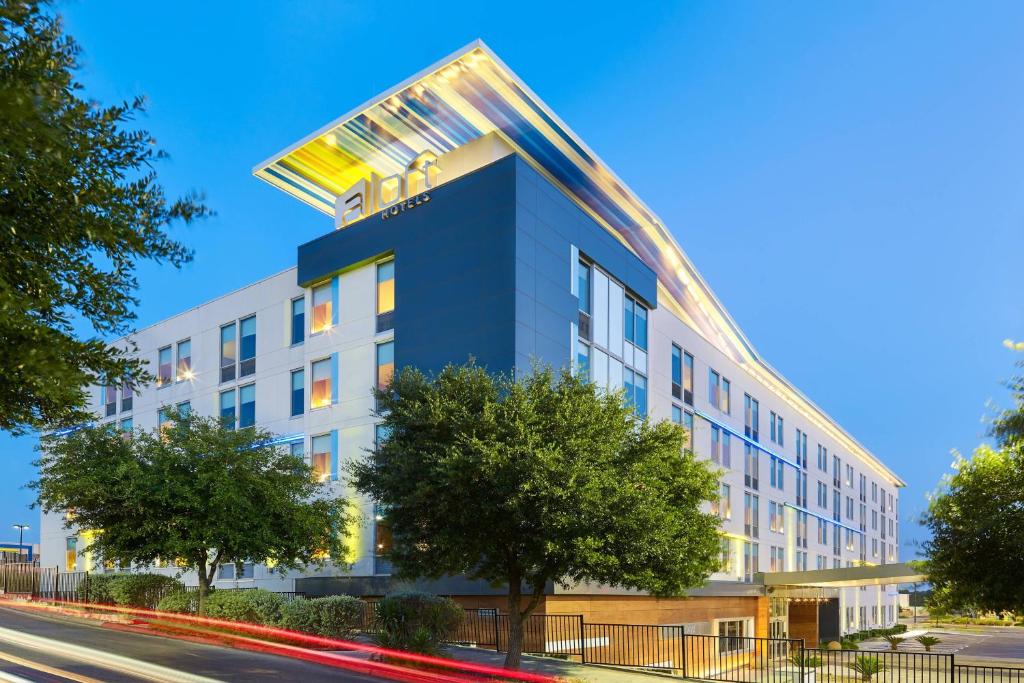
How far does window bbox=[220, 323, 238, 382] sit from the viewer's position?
4362 cm

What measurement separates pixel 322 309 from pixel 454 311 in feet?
27.5

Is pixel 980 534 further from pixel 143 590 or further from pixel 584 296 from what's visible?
pixel 143 590

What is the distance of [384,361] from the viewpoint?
36.0 meters

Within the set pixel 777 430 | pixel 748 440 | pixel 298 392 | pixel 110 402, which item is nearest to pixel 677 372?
pixel 748 440

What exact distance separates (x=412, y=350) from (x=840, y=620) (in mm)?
51115

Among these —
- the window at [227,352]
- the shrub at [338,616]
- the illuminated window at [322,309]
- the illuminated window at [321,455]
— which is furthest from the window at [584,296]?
the window at [227,352]

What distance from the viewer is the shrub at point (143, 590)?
34469 mm

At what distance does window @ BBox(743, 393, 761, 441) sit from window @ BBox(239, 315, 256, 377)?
94.3 ft

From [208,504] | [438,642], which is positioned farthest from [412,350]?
[438,642]

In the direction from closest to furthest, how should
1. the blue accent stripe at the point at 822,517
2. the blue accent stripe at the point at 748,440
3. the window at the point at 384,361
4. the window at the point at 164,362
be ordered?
the window at the point at 384,361 < the window at the point at 164,362 < the blue accent stripe at the point at 748,440 < the blue accent stripe at the point at 822,517

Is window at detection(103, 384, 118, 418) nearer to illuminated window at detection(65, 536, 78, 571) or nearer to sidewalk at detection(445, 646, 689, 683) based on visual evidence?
illuminated window at detection(65, 536, 78, 571)

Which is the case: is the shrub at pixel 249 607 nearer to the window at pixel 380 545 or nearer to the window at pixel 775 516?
the window at pixel 380 545

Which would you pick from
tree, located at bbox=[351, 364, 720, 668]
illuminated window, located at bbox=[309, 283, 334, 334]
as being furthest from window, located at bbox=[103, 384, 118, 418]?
tree, located at bbox=[351, 364, 720, 668]

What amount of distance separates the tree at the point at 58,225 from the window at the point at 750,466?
150 feet
